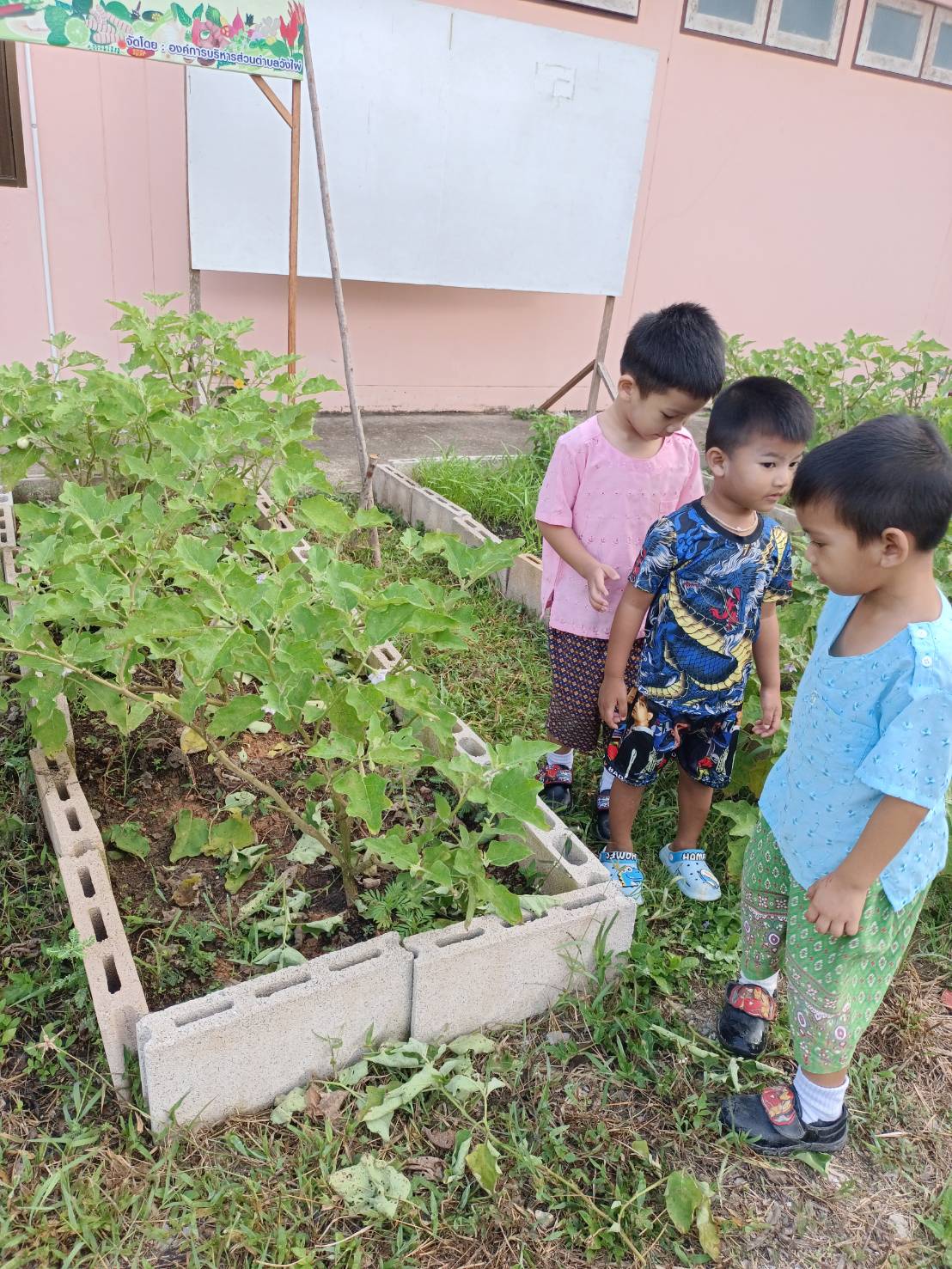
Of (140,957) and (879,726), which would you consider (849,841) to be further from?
(140,957)

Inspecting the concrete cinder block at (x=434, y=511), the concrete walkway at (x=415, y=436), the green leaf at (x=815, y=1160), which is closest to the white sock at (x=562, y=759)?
→ the green leaf at (x=815, y=1160)

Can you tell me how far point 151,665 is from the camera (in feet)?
8.43

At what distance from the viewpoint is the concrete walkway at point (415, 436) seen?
518 centimetres

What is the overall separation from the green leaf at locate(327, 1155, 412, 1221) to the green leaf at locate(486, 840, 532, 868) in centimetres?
52

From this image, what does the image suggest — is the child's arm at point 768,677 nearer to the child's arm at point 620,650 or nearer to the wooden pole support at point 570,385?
the child's arm at point 620,650

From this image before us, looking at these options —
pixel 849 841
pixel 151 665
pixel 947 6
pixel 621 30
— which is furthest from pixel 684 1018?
pixel 947 6

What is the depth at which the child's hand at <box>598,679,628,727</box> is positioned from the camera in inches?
86.8

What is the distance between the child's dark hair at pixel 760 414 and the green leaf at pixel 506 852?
2.94ft

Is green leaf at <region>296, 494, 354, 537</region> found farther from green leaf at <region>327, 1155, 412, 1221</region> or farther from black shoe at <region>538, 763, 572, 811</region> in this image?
green leaf at <region>327, 1155, 412, 1221</region>

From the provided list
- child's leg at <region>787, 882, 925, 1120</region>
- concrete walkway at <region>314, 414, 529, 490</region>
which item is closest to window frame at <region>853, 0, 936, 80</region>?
concrete walkway at <region>314, 414, 529, 490</region>

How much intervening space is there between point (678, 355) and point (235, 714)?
4.00ft

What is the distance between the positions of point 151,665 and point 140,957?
3.02 ft

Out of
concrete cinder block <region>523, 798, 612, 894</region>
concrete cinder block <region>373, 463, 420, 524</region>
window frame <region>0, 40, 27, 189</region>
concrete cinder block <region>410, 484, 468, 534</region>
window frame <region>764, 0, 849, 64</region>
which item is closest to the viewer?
concrete cinder block <region>523, 798, 612, 894</region>

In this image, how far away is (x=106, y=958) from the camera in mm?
1704
